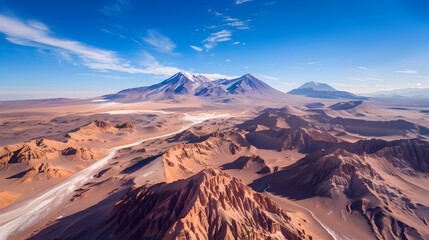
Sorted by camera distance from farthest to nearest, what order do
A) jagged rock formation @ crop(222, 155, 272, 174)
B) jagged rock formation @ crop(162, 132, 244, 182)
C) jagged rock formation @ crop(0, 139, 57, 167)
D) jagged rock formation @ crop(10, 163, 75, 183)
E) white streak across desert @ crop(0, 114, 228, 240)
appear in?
jagged rock formation @ crop(0, 139, 57, 167) → jagged rock formation @ crop(222, 155, 272, 174) → jagged rock formation @ crop(162, 132, 244, 182) → jagged rock formation @ crop(10, 163, 75, 183) → white streak across desert @ crop(0, 114, 228, 240)

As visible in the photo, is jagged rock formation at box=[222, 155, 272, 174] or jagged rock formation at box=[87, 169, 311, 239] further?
jagged rock formation at box=[222, 155, 272, 174]

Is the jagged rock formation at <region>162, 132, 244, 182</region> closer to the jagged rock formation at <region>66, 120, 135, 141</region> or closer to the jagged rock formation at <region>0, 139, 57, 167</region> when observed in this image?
the jagged rock formation at <region>0, 139, 57, 167</region>

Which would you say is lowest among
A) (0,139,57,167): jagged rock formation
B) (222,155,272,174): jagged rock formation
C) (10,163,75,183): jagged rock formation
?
(222,155,272,174): jagged rock formation

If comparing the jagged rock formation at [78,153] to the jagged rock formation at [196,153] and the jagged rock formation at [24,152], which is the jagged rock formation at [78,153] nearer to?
the jagged rock formation at [24,152]

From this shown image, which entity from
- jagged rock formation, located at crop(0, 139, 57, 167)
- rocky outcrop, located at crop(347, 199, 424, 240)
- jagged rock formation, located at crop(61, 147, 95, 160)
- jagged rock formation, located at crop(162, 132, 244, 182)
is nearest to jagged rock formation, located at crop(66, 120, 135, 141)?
jagged rock formation, located at crop(61, 147, 95, 160)

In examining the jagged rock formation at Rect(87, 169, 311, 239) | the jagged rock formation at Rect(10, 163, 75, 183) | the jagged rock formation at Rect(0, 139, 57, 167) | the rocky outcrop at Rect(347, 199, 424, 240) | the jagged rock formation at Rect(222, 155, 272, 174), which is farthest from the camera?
the jagged rock formation at Rect(0, 139, 57, 167)

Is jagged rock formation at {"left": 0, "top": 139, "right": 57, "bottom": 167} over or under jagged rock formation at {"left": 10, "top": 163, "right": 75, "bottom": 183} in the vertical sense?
over

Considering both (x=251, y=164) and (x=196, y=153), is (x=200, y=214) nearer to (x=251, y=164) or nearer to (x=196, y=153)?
(x=251, y=164)

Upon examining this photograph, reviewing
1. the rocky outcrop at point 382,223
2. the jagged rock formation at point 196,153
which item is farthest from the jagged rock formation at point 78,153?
the rocky outcrop at point 382,223

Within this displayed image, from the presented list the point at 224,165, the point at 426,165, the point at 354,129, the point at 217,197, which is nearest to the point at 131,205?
the point at 217,197
